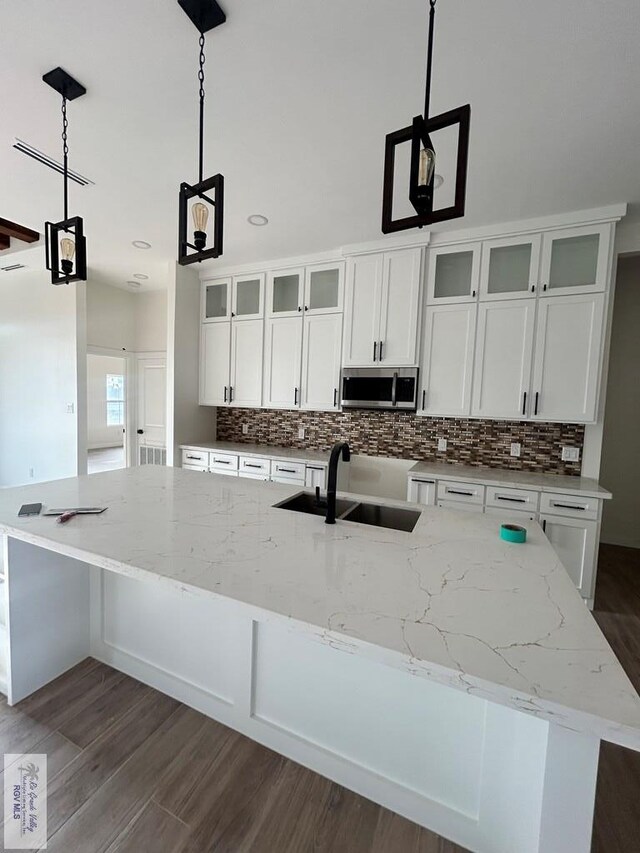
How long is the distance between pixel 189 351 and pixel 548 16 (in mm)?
3592

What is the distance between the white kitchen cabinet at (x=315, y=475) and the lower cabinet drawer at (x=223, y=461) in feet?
2.66

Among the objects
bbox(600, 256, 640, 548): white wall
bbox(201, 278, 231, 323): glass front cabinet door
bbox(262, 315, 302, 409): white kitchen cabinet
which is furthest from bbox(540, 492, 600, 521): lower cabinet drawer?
bbox(201, 278, 231, 323): glass front cabinet door

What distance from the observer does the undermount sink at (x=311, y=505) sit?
183 cm

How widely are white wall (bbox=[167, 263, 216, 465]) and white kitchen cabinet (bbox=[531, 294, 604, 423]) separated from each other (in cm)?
335

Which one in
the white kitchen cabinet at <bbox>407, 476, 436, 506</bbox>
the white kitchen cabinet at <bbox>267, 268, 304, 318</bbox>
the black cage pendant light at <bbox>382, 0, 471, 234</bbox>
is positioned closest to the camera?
the black cage pendant light at <bbox>382, 0, 471, 234</bbox>

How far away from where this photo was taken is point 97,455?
8586 mm

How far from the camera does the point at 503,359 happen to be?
9.44 feet

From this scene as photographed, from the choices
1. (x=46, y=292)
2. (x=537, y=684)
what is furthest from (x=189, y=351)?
(x=537, y=684)

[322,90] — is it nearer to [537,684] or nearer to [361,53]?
[361,53]

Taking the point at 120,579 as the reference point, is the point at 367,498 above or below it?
above

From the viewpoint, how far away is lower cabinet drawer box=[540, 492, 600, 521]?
8.15 feet

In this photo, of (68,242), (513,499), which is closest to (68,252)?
(68,242)

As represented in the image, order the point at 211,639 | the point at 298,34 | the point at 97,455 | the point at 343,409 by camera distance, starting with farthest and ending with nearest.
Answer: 1. the point at 97,455
2. the point at 343,409
3. the point at 211,639
4. the point at 298,34

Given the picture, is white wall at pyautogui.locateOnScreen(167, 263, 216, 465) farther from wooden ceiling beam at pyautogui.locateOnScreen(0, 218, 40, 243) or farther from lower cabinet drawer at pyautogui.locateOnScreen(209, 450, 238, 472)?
wooden ceiling beam at pyautogui.locateOnScreen(0, 218, 40, 243)
